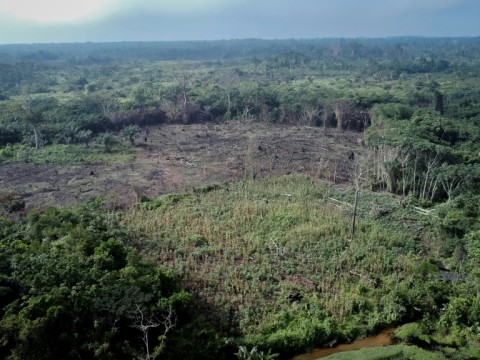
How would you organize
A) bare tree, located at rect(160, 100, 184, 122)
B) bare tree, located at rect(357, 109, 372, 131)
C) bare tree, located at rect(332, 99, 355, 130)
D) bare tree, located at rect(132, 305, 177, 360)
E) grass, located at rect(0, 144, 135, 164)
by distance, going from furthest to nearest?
bare tree, located at rect(160, 100, 184, 122), bare tree, located at rect(332, 99, 355, 130), bare tree, located at rect(357, 109, 372, 131), grass, located at rect(0, 144, 135, 164), bare tree, located at rect(132, 305, 177, 360)

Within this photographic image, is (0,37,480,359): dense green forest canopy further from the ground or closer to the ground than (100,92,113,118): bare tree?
closer to the ground

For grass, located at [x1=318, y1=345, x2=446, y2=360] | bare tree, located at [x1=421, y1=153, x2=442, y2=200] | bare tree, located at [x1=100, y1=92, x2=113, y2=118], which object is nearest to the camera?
grass, located at [x1=318, y1=345, x2=446, y2=360]

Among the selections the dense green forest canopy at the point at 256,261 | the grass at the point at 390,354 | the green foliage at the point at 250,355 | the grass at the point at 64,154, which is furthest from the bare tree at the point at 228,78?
the green foliage at the point at 250,355

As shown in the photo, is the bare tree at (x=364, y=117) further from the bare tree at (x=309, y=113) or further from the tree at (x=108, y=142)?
the tree at (x=108, y=142)

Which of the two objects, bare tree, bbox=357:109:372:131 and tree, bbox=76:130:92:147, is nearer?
tree, bbox=76:130:92:147

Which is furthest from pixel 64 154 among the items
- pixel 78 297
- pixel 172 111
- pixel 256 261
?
pixel 78 297

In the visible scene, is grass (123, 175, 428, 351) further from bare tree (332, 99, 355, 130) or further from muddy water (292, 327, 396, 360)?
bare tree (332, 99, 355, 130)

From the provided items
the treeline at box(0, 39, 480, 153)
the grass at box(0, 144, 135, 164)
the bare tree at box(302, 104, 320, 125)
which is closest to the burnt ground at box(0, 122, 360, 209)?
the grass at box(0, 144, 135, 164)
